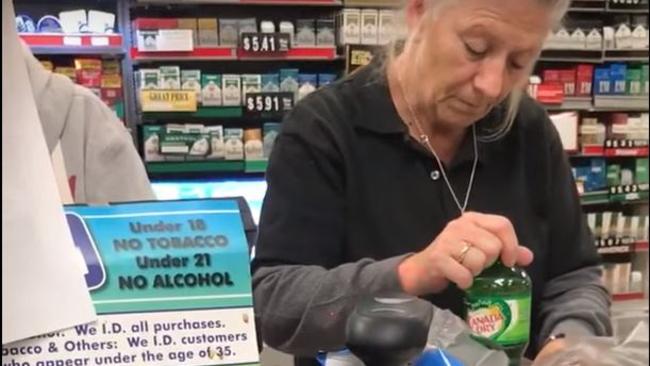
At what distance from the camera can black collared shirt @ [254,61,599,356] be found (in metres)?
1.08

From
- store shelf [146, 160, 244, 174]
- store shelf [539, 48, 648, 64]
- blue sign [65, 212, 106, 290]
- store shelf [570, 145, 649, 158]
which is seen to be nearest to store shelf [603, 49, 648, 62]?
store shelf [539, 48, 648, 64]

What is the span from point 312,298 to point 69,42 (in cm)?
258

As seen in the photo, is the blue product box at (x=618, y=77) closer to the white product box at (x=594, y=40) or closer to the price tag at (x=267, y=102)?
the white product box at (x=594, y=40)

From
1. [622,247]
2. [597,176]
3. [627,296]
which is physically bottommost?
[627,296]

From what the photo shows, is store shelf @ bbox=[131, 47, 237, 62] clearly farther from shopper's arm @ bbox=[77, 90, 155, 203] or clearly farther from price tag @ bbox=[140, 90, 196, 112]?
shopper's arm @ bbox=[77, 90, 155, 203]

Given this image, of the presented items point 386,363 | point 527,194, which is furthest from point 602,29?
point 386,363

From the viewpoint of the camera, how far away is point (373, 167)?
1.16m

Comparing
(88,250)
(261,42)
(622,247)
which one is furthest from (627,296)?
(88,250)

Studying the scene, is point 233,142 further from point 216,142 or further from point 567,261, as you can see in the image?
point 567,261

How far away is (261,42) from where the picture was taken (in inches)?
134

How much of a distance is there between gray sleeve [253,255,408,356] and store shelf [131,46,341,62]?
2464 millimetres

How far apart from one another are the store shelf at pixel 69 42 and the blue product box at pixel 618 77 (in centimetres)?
234

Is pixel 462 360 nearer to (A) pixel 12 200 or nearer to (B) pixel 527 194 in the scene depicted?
(A) pixel 12 200

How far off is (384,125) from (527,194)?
25 cm
